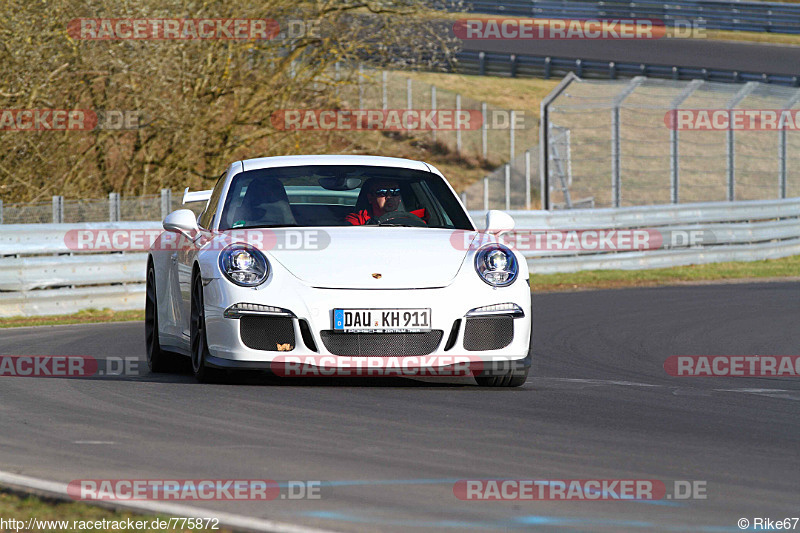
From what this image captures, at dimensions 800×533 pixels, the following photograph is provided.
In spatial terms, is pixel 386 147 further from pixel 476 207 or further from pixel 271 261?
pixel 271 261

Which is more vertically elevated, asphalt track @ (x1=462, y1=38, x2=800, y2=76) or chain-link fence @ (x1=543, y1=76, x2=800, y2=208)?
asphalt track @ (x1=462, y1=38, x2=800, y2=76)

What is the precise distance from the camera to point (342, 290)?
7152 millimetres

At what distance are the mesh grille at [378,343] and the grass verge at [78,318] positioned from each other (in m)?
7.04

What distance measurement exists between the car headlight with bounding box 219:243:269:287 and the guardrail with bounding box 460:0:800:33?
3921 cm

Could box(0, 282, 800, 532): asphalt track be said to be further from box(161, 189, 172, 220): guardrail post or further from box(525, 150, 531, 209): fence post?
box(525, 150, 531, 209): fence post

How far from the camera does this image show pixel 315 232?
25.5 ft

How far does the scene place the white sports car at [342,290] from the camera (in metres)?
7.15

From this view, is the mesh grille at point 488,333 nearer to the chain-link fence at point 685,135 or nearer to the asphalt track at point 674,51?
the chain-link fence at point 685,135

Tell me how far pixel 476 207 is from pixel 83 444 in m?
23.6

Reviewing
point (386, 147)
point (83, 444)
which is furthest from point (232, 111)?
point (83, 444)

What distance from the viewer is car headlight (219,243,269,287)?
726 cm

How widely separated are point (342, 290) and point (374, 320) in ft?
0.77

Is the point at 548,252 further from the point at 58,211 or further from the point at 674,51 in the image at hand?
the point at 674,51

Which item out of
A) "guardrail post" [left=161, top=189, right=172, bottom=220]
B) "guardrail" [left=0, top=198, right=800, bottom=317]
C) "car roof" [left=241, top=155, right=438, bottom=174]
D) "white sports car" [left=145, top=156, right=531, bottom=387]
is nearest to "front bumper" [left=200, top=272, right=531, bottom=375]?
"white sports car" [left=145, top=156, right=531, bottom=387]
